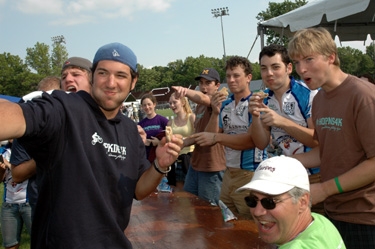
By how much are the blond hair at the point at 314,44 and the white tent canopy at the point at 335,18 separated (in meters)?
3.83

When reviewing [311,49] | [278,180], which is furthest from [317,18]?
[278,180]

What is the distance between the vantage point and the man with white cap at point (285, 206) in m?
1.46

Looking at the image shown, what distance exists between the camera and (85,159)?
1.51 meters

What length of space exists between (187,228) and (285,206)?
4.35 ft

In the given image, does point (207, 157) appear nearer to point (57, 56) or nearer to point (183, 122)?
point (183, 122)

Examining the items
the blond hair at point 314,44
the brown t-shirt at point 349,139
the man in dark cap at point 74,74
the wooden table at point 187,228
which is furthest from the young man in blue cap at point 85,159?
the brown t-shirt at point 349,139

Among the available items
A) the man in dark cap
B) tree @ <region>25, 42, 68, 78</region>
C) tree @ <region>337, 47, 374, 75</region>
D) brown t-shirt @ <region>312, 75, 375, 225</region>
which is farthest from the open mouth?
tree @ <region>337, 47, 374, 75</region>

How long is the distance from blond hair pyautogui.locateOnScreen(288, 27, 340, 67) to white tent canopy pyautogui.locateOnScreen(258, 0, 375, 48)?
12.6ft

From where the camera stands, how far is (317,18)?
20.7ft

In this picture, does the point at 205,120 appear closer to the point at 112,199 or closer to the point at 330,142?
the point at 330,142

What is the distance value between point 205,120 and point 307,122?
1.60m

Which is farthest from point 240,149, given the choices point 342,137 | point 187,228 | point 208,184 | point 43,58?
point 43,58

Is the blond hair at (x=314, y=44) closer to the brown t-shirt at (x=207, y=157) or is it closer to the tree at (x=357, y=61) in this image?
the brown t-shirt at (x=207, y=157)

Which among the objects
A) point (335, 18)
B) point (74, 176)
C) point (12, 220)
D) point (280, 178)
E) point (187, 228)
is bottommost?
point (12, 220)
